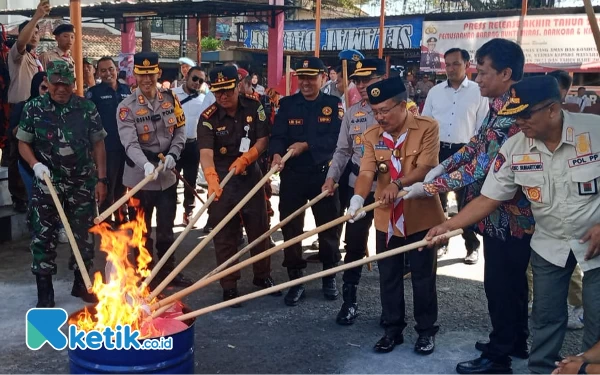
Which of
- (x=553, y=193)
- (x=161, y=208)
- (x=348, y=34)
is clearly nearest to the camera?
(x=553, y=193)

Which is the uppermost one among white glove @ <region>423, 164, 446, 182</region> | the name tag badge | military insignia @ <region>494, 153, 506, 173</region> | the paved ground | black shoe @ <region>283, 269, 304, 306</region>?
military insignia @ <region>494, 153, 506, 173</region>

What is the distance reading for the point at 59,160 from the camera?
482cm

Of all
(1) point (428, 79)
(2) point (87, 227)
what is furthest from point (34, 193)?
(1) point (428, 79)

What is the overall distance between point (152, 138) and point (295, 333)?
7.30ft

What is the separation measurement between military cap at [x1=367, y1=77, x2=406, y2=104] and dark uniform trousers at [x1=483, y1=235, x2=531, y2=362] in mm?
1136

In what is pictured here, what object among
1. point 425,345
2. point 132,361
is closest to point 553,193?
point 425,345

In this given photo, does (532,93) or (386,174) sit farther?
(386,174)

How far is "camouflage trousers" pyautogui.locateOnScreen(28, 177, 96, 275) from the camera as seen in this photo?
4852 mm

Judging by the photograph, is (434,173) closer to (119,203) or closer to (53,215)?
(119,203)

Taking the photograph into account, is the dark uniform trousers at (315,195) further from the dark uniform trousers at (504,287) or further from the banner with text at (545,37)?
the banner with text at (545,37)

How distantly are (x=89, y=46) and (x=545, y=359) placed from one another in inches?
1095

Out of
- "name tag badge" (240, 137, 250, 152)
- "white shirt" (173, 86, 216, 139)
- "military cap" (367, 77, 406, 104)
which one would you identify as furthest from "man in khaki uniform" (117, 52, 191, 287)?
"military cap" (367, 77, 406, 104)

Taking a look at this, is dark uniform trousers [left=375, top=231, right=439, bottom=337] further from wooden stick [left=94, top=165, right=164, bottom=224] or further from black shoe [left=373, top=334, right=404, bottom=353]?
wooden stick [left=94, top=165, right=164, bottom=224]

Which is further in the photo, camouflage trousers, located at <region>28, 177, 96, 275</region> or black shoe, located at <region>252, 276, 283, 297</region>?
black shoe, located at <region>252, 276, 283, 297</region>
